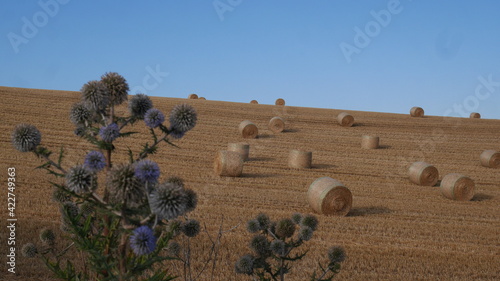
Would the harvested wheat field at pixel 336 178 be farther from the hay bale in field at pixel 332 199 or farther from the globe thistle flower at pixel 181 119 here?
the globe thistle flower at pixel 181 119

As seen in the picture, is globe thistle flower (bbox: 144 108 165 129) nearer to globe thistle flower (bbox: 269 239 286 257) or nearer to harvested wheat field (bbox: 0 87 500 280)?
globe thistle flower (bbox: 269 239 286 257)

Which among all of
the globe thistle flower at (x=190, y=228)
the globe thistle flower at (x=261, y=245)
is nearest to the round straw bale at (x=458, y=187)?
the globe thistle flower at (x=261, y=245)

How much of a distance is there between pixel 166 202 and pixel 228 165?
14045 millimetres

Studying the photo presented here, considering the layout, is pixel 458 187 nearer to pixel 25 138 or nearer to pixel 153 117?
pixel 153 117

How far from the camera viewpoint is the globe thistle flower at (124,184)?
7.52 ft

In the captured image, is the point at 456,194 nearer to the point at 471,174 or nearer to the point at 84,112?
the point at 471,174

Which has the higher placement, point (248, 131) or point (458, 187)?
point (248, 131)

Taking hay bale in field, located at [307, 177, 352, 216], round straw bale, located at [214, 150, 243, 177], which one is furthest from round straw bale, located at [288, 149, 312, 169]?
hay bale in field, located at [307, 177, 352, 216]

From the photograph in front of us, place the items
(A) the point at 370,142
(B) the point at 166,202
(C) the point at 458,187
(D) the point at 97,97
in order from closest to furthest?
(B) the point at 166,202
(D) the point at 97,97
(C) the point at 458,187
(A) the point at 370,142

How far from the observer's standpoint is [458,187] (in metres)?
15.4

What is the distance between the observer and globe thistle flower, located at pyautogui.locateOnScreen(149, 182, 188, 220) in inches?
87.0

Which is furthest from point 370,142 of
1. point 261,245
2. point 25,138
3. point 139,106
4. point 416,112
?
point 25,138

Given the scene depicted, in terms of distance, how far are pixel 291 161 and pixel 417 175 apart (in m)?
5.60

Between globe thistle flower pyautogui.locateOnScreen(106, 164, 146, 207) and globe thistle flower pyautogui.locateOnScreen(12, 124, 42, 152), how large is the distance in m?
1.02
